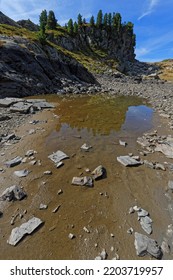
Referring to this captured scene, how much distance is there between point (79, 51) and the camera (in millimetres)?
107500

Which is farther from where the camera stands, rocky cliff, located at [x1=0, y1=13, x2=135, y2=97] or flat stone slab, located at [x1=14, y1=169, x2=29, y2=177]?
rocky cliff, located at [x1=0, y1=13, x2=135, y2=97]

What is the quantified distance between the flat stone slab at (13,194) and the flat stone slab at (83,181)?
2318 millimetres

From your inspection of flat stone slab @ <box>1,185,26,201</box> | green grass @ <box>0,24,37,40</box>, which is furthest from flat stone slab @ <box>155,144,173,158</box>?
green grass @ <box>0,24,37,40</box>

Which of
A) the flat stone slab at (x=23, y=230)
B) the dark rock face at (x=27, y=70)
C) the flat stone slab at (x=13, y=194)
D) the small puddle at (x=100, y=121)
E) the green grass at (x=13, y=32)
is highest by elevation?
the green grass at (x=13, y=32)

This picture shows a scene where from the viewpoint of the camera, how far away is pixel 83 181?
329 inches

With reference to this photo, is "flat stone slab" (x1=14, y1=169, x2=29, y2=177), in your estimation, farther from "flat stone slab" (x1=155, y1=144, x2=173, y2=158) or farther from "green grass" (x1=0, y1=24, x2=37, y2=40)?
"green grass" (x1=0, y1=24, x2=37, y2=40)

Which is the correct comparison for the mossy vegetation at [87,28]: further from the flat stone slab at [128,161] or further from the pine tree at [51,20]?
the flat stone slab at [128,161]

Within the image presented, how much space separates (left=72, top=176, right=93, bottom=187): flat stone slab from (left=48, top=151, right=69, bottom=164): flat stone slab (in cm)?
206

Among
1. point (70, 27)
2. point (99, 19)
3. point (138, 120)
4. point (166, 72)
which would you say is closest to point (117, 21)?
point (99, 19)

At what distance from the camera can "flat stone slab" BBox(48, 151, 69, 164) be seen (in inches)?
401

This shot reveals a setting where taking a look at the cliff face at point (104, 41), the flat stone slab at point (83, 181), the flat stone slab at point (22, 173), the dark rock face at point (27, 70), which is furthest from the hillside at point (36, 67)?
the flat stone slab at point (83, 181)

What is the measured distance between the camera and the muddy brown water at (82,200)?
215 inches

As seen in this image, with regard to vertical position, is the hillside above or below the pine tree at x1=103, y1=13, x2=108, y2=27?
below
